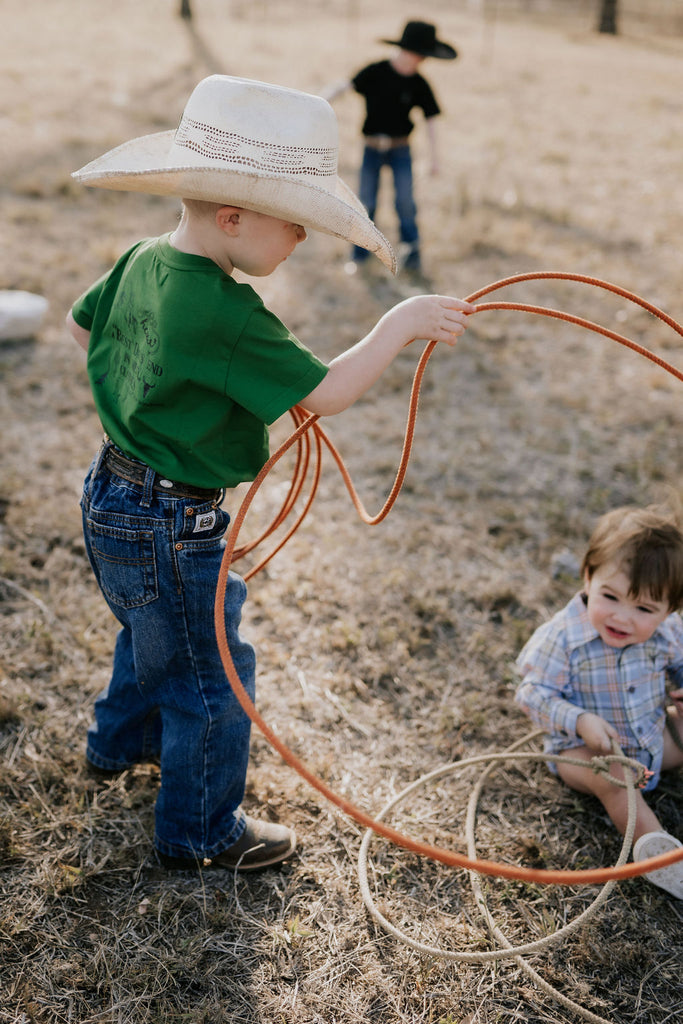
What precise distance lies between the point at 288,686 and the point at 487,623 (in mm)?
803

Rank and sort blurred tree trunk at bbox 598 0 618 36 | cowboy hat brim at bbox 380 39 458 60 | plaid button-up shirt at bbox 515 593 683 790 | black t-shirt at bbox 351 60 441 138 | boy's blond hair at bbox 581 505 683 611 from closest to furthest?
boy's blond hair at bbox 581 505 683 611
plaid button-up shirt at bbox 515 593 683 790
cowboy hat brim at bbox 380 39 458 60
black t-shirt at bbox 351 60 441 138
blurred tree trunk at bbox 598 0 618 36

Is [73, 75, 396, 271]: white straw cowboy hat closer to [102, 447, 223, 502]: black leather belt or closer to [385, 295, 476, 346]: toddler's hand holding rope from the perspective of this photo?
[385, 295, 476, 346]: toddler's hand holding rope

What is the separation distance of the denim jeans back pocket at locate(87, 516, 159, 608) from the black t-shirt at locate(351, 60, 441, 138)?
5.00 m

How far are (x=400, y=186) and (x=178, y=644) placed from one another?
4971 mm

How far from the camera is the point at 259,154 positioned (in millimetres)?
1719

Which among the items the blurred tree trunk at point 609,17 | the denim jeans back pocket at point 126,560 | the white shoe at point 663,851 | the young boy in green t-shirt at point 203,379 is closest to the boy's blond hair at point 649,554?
the white shoe at point 663,851

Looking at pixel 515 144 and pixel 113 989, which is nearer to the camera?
pixel 113 989

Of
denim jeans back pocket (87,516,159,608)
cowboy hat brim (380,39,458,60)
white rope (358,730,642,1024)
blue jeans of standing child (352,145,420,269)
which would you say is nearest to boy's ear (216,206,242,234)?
denim jeans back pocket (87,516,159,608)

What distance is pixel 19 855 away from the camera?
2.26 metres

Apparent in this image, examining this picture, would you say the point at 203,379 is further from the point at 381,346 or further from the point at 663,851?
the point at 663,851

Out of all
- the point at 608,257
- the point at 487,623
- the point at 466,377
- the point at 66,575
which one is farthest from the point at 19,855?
the point at 608,257

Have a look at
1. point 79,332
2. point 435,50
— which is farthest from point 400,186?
point 79,332

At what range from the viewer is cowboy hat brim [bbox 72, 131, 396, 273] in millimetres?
1702

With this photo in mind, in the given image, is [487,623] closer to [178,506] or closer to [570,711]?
[570,711]
